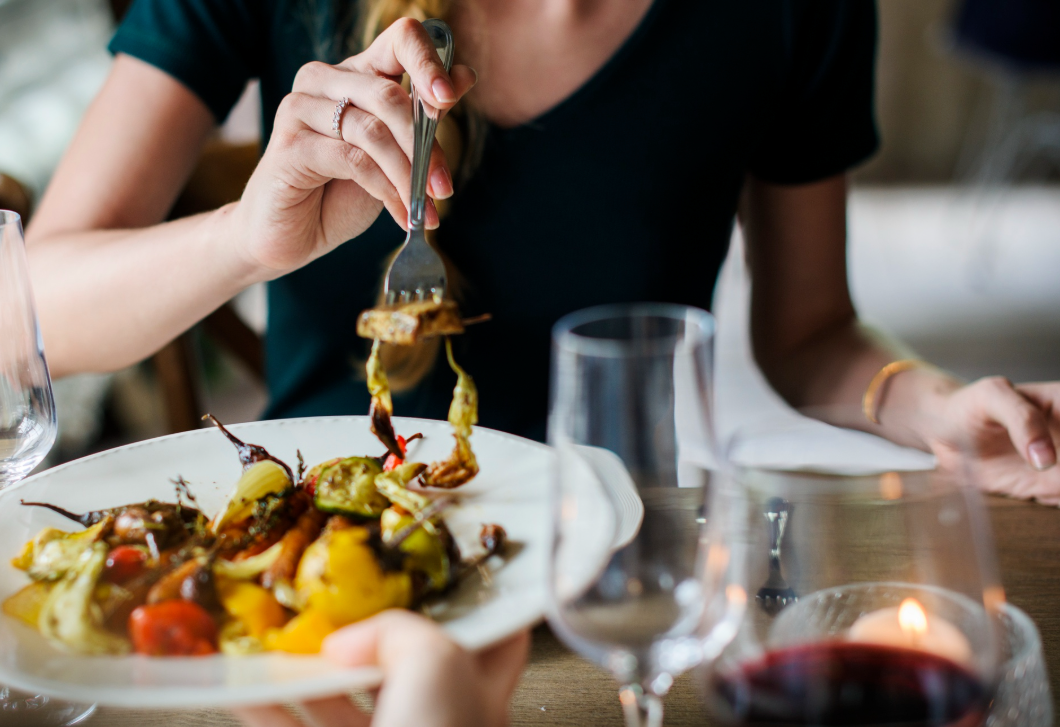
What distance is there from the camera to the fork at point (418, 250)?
0.62 m

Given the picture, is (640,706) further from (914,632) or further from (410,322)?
(410,322)

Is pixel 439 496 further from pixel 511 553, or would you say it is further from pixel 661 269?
pixel 661 269

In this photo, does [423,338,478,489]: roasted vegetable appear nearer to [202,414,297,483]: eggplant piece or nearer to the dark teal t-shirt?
[202,414,297,483]: eggplant piece

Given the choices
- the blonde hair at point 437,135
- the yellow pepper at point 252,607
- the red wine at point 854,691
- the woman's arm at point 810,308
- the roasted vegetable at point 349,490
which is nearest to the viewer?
the red wine at point 854,691

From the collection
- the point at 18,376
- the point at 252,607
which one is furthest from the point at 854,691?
the point at 18,376

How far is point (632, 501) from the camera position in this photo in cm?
40

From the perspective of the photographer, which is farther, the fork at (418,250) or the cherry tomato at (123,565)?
the fork at (418,250)

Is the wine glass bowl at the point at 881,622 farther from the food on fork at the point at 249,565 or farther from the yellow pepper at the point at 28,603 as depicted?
the yellow pepper at the point at 28,603

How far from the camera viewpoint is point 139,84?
99 cm

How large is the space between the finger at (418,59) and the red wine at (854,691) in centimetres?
39

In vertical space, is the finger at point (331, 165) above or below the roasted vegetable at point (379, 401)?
above

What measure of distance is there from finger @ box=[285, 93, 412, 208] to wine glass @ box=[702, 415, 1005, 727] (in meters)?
0.33

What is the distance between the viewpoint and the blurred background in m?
2.12

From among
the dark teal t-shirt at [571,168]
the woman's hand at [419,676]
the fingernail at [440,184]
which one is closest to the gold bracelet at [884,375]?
the dark teal t-shirt at [571,168]
